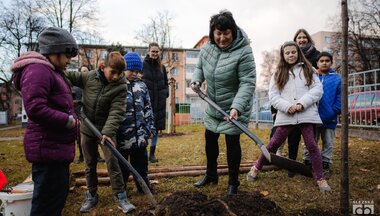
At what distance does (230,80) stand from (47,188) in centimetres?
213

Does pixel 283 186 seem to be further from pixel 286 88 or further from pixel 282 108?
pixel 286 88

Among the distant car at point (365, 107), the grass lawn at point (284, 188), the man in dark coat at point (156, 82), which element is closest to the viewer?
the grass lawn at point (284, 188)

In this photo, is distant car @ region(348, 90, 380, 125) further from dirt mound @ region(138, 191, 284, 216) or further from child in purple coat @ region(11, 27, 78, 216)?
child in purple coat @ region(11, 27, 78, 216)

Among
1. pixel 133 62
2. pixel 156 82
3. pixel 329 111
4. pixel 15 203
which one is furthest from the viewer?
pixel 156 82

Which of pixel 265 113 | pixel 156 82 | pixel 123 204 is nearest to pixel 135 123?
pixel 123 204

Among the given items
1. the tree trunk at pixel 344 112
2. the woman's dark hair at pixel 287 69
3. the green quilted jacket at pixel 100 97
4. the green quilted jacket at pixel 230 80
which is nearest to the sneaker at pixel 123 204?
the green quilted jacket at pixel 100 97

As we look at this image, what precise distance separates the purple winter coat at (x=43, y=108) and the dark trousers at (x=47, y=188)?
8 centimetres

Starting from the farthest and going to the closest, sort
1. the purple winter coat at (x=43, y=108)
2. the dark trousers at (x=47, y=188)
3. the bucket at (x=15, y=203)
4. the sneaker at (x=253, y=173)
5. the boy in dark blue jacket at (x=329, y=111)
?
the boy in dark blue jacket at (x=329, y=111) < the sneaker at (x=253, y=173) < the bucket at (x=15, y=203) < the dark trousers at (x=47, y=188) < the purple winter coat at (x=43, y=108)

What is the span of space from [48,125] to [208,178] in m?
2.20

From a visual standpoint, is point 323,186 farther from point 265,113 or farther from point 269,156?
point 265,113

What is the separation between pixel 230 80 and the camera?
3.36 meters

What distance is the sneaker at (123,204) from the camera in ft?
9.63

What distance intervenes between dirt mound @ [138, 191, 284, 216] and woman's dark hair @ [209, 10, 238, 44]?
1.77 m
